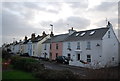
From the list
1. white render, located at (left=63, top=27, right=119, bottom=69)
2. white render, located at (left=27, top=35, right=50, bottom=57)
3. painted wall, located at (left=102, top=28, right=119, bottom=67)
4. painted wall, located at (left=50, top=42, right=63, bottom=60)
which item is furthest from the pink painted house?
painted wall, located at (left=102, top=28, right=119, bottom=67)

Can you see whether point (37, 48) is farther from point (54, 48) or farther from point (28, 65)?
point (28, 65)

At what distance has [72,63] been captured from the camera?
31.1m

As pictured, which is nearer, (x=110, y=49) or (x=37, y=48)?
(x=110, y=49)

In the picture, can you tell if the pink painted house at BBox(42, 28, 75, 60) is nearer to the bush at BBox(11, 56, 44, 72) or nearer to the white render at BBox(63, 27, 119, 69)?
the white render at BBox(63, 27, 119, 69)

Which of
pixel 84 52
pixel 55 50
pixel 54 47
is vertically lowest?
pixel 84 52

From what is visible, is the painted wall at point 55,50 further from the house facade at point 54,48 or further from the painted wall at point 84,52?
the painted wall at point 84,52

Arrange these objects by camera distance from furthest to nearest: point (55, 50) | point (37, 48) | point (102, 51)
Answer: point (37, 48)
point (55, 50)
point (102, 51)

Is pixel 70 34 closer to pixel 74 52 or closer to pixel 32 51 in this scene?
pixel 74 52

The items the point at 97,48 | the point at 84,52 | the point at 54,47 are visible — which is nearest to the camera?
the point at 97,48

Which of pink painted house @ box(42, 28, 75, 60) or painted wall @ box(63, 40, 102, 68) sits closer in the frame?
painted wall @ box(63, 40, 102, 68)

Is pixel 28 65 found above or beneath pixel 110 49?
beneath

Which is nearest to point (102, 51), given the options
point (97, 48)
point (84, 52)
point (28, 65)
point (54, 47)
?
point (97, 48)

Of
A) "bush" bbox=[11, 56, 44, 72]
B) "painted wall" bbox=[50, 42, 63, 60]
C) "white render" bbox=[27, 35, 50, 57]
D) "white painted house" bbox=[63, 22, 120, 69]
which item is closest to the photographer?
"bush" bbox=[11, 56, 44, 72]

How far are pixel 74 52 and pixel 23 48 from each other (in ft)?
130
